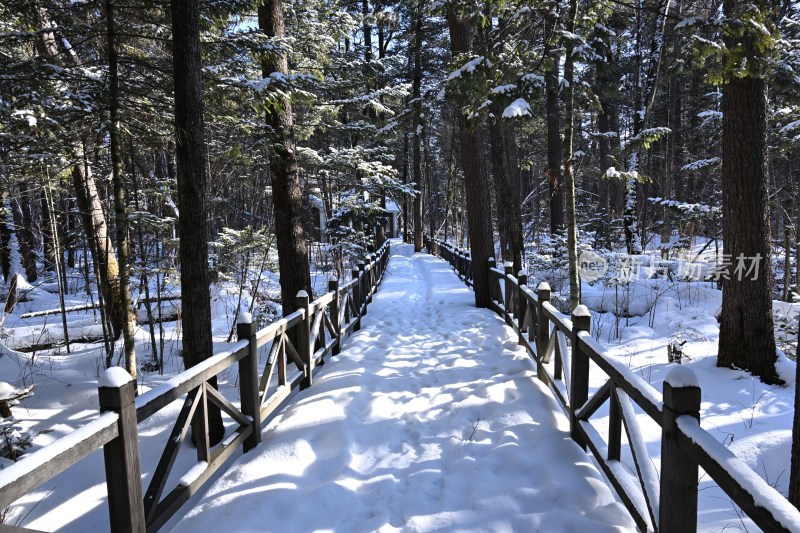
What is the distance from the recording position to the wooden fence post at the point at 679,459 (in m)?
2.30

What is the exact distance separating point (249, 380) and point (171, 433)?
1.10 meters

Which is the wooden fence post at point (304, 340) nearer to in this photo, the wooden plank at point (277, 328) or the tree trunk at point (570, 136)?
the wooden plank at point (277, 328)

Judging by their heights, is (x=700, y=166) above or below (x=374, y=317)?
above

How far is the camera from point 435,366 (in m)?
6.79

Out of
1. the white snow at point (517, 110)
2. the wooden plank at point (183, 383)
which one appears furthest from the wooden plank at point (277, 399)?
the white snow at point (517, 110)

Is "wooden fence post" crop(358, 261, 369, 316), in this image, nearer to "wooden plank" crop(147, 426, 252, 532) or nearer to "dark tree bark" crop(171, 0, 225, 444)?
"dark tree bark" crop(171, 0, 225, 444)

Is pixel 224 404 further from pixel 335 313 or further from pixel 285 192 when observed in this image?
pixel 285 192

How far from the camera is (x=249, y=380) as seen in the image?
14.5 feet

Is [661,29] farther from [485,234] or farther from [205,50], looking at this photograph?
[205,50]

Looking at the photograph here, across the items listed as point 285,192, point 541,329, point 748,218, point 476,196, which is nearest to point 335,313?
point 285,192

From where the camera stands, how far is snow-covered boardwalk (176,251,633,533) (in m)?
3.27

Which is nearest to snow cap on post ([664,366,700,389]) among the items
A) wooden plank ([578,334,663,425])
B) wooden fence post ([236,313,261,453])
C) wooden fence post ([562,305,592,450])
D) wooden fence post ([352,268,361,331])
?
wooden plank ([578,334,663,425])

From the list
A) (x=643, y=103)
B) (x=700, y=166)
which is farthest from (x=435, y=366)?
(x=643, y=103)

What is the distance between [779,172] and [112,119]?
101ft
